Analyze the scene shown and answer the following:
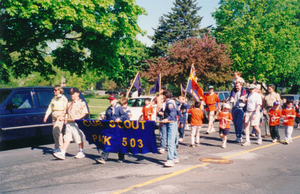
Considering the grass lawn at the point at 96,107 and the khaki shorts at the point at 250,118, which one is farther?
the grass lawn at the point at 96,107

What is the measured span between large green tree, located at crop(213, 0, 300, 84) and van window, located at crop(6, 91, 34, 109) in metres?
25.7

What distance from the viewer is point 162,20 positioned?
46844 mm

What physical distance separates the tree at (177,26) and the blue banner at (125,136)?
37.6 metres

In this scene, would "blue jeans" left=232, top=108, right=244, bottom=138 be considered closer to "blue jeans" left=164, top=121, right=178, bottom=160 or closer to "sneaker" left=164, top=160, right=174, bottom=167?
"blue jeans" left=164, top=121, right=178, bottom=160

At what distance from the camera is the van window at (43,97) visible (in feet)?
30.5

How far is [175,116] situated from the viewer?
6457mm

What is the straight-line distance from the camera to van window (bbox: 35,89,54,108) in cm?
930

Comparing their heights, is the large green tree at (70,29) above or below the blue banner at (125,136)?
above

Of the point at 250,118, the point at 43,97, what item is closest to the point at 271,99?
the point at 250,118

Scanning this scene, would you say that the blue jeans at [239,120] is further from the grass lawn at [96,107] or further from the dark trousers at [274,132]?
the grass lawn at [96,107]

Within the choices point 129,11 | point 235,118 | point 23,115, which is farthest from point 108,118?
point 129,11

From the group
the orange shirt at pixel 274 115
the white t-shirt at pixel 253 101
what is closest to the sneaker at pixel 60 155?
the white t-shirt at pixel 253 101

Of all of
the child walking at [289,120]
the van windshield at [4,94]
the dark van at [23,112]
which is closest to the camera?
the dark van at [23,112]

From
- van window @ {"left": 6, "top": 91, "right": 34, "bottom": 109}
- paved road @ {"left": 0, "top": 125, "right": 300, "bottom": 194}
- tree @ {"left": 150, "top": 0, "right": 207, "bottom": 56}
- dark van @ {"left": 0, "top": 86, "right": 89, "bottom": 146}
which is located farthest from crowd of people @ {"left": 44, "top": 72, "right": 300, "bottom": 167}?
tree @ {"left": 150, "top": 0, "right": 207, "bottom": 56}
